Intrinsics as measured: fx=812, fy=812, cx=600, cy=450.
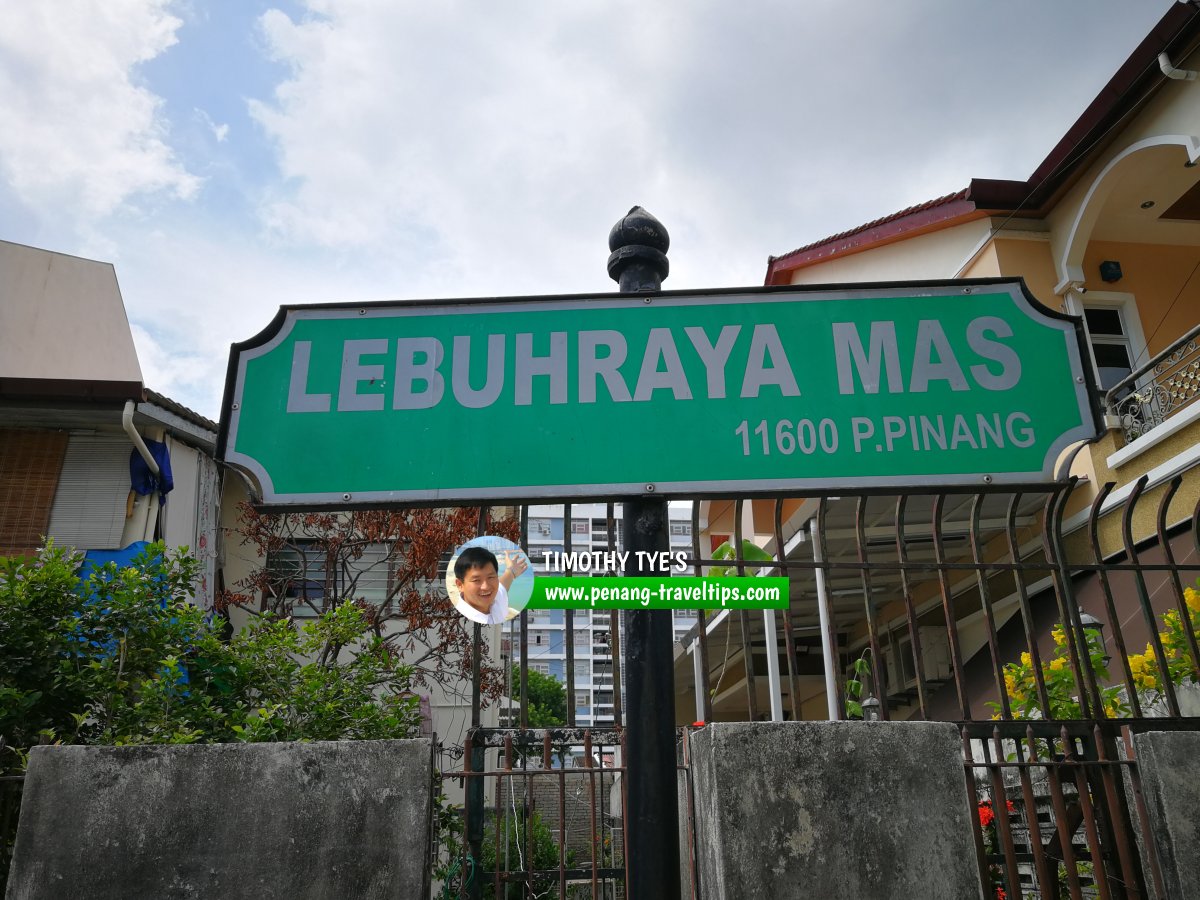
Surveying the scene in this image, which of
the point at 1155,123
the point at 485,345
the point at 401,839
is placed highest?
the point at 1155,123

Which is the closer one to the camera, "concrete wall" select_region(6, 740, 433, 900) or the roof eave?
"concrete wall" select_region(6, 740, 433, 900)

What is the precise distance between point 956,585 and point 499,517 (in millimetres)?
6371

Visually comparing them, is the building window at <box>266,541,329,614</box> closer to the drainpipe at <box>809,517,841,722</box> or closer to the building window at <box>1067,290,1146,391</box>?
the drainpipe at <box>809,517,841,722</box>

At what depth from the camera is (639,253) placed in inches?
83.5

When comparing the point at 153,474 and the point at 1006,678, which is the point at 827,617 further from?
the point at 153,474

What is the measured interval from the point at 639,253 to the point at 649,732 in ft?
3.88

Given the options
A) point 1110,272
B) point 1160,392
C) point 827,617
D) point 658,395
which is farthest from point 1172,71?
point 658,395

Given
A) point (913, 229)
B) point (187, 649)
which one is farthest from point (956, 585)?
point (187, 649)

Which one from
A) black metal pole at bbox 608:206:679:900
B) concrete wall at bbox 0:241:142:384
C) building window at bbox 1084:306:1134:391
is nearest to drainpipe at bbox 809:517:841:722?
black metal pole at bbox 608:206:679:900

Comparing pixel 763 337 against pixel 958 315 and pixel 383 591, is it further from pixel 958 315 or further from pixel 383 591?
pixel 383 591

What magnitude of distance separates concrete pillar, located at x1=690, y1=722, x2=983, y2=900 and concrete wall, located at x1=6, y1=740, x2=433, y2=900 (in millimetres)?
645

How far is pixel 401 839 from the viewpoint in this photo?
1729mm

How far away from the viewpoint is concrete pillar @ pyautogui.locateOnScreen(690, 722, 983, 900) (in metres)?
1.69

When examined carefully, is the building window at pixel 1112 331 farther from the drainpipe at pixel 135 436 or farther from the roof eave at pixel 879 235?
the drainpipe at pixel 135 436
